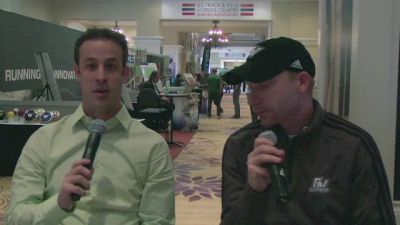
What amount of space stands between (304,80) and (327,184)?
0.34 metres

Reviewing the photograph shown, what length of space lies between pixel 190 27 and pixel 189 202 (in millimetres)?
15837

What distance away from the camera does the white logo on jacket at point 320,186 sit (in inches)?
61.9

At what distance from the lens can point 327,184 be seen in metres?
1.57

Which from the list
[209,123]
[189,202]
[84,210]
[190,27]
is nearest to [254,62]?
[84,210]

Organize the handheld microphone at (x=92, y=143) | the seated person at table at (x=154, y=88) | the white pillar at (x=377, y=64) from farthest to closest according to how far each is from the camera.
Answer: the seated person at table at (x=154, y=88) < the white pillar at (x=377, y=64) < the handheld microphone at (x=92, y=143)

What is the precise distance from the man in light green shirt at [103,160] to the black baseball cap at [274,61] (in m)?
0.54

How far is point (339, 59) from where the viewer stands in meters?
2.92

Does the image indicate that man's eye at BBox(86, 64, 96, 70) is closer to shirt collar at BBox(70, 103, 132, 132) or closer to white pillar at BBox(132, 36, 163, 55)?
shirt collar at BBox(70, 103, 132, 132)

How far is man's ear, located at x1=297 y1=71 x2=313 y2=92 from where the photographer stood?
1581 millimetres

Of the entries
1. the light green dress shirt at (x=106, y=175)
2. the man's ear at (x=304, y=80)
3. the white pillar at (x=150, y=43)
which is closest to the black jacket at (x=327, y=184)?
the man's ear at (x=304, y=80)

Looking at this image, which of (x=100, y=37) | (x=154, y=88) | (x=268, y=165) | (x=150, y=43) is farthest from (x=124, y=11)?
(x=268, y=165)

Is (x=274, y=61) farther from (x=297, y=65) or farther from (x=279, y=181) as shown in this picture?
(x=279, y=181)

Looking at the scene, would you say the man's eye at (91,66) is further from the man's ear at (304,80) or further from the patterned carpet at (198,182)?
the patterned carpet at (198,182)

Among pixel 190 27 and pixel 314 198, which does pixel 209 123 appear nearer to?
pixel 190 27
